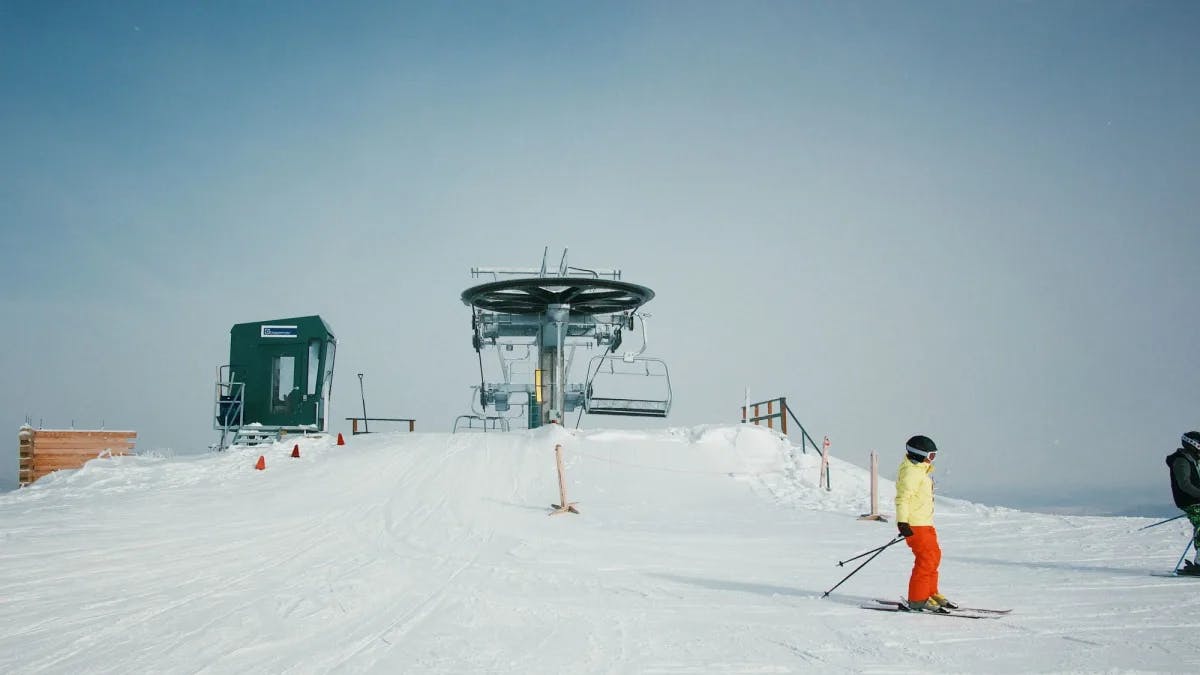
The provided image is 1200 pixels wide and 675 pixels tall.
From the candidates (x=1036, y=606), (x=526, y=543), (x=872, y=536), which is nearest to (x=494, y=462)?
(x=526, y=543)

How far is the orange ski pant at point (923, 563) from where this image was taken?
24.4ft

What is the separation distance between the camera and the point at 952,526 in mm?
14609

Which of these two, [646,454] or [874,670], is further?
[646,454]

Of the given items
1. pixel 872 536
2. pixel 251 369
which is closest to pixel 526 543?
pixel 872 536

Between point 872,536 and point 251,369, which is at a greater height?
point 251,369

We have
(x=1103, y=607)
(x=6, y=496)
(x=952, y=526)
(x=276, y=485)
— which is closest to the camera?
(x=1103, y=607)

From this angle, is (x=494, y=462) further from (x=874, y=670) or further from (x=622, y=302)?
(x=874, y=670)

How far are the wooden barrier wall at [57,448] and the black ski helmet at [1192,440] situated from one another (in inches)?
1000

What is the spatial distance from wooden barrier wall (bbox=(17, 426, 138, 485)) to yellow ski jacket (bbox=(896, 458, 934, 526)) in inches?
914

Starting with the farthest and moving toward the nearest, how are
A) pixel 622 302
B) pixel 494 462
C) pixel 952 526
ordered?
pixel 622 302, pixel 494 462, pixel 952 526

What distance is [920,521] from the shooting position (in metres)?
7.72

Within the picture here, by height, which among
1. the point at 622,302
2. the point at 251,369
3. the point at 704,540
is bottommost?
the point at 704,540

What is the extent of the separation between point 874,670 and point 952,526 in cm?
1019

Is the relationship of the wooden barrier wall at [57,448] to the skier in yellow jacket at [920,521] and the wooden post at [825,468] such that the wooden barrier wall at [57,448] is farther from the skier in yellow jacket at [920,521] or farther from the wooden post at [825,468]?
the skier in yellow jacket at [920,521]
